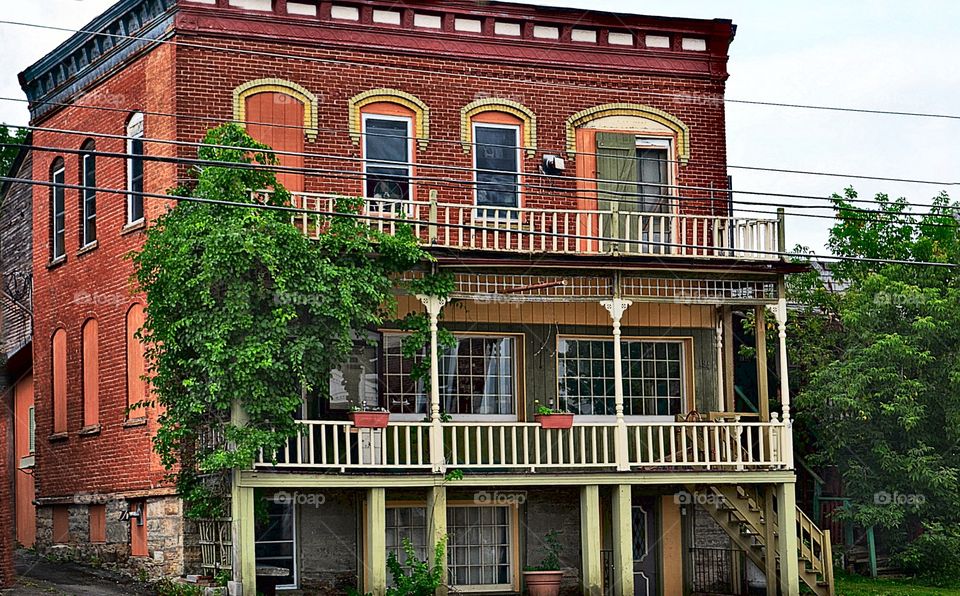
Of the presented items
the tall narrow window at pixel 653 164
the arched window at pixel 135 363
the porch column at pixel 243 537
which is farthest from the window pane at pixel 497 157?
the porch column at pixel 243 537

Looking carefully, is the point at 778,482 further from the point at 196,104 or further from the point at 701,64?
the point at 196,104

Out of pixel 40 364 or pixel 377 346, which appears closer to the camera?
pixel 377 346

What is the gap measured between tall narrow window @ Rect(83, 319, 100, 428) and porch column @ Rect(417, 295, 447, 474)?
7.12 meters

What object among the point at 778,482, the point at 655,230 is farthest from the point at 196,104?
the point at 778,482

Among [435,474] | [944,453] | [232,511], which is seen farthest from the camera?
[944,453]

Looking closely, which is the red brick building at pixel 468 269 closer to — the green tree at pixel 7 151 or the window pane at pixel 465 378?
the window pane at pixel 465 378

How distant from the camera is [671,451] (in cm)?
2525

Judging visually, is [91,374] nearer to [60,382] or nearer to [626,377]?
[60,382]

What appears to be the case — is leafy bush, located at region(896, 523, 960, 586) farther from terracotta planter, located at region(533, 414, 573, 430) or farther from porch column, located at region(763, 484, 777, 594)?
terracotta planter, located at region(533, 414, 573, 430)

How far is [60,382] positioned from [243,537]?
8663mm

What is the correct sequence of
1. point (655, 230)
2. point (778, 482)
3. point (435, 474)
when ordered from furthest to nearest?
1. point (655, 230)
2. point (778, 482)
3. point (435, 474)

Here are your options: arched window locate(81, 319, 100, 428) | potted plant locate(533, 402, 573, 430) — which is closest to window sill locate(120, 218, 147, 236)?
arched window locate(81, 319, 100, 428)

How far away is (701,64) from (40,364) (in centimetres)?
1466

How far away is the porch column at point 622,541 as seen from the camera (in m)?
24.6
